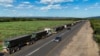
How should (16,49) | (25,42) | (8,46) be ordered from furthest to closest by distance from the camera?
(25,42) → (16,49) → (8,46)

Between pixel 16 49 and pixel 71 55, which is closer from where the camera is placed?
pixel 71 55

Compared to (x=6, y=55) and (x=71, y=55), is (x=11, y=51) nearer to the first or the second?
(x=6, y=55)

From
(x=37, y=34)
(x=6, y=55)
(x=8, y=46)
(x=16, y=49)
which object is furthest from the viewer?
(x=37, y=34)

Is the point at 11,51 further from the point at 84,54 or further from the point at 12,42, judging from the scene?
the point at 84,54

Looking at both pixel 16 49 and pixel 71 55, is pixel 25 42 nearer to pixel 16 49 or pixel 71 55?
pixel 16 49

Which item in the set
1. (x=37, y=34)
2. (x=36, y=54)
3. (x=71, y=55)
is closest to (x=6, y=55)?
(x=36, y=54)

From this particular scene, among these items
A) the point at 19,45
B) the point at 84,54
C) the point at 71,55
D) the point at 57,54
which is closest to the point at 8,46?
the point at 19,45

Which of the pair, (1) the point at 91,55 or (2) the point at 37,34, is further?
(2) the point at 37,34

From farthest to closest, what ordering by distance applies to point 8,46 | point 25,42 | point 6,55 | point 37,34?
point 37,34 < point 25,42 < point 8,46 < point 6,55

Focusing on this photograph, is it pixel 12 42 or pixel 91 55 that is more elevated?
pixel 12 42
